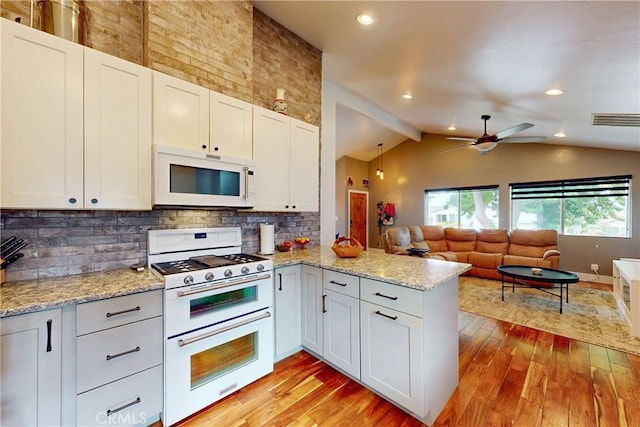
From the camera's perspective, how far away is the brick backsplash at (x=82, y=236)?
165 centimetres

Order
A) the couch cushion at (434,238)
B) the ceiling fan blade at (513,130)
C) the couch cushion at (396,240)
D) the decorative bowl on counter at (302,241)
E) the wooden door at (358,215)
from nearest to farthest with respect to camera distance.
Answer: the decorative bowl on counter at (302,241) < the ceiling fan blade at (513,130) < the couch cushion at (396,240) < the couch cushion at (434,238) < the wooden door at (358,215)

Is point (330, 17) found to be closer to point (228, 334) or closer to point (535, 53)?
point (535, 53)

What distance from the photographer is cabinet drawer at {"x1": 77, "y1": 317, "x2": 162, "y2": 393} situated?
1.41m

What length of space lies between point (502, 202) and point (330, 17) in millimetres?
5816

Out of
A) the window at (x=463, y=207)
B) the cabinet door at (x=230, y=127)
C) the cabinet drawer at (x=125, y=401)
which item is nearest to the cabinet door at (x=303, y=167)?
the cabinet door at (x=230, y=127)

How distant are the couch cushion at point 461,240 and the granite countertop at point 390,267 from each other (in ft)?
14.9

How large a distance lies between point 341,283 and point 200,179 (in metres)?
1.39

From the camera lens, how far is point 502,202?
628 centimetres

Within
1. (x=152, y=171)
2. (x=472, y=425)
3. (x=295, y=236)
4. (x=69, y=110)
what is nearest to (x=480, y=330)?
(x=472, y=425)

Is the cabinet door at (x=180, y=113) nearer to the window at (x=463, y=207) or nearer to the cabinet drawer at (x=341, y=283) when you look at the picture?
the cabinet drawer at (x=341, y=283)

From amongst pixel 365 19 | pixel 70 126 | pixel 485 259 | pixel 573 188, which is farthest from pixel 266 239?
pixel 573 188

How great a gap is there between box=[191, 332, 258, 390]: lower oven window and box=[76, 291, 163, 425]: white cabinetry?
0.22m

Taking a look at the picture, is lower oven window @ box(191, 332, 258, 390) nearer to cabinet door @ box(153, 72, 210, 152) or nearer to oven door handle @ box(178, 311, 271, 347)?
oven door handle @ box(178, 311, 271, 347)

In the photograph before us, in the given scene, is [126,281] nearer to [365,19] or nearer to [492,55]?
[365,19]
